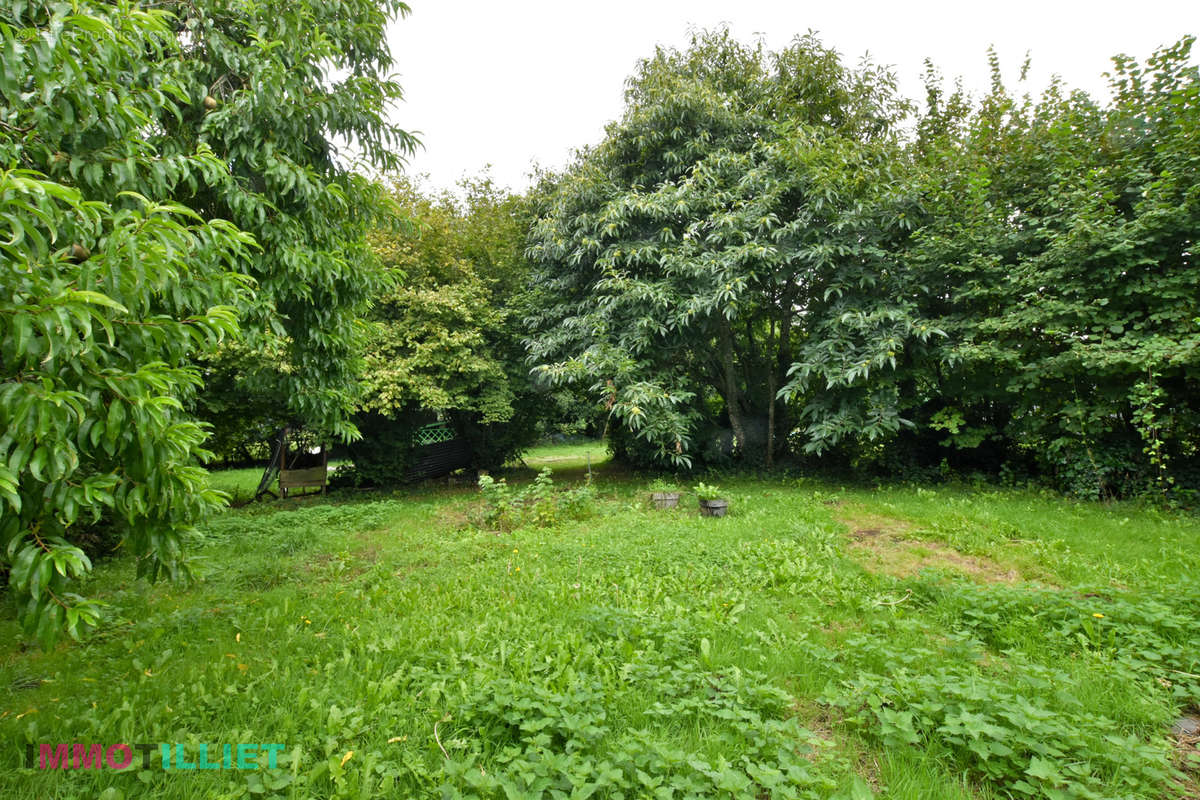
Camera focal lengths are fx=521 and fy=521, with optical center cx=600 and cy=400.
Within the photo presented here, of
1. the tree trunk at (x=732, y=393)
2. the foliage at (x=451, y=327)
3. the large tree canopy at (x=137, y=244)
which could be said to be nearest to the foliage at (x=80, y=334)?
the large tree canopy at (x=137, y=244)

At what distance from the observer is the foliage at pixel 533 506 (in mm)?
6605

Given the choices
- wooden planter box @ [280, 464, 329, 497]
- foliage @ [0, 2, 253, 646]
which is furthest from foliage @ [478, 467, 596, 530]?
wooden planter box @ [280, 464, 329, 497]

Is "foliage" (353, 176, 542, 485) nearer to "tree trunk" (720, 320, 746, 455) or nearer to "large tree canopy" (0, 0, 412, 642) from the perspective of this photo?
"tree trunk" (720, 320, 746, 455)

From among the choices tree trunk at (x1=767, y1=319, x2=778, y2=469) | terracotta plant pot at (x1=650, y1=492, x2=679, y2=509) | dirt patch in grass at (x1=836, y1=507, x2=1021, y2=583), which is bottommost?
dirt patch in grass at (x1=836, y1=507, x2=1021, y2=583)

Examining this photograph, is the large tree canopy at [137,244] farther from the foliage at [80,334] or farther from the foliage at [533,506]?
the foliage at [533,506]

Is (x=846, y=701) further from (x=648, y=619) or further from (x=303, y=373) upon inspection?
(x=303, y=373)

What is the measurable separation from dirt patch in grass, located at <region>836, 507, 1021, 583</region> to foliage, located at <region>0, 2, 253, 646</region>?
4799mm

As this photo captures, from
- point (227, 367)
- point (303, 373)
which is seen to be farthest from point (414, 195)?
point (303, 373)

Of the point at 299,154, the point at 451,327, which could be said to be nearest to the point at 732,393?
the point at 451,327

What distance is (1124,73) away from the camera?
21.2ft

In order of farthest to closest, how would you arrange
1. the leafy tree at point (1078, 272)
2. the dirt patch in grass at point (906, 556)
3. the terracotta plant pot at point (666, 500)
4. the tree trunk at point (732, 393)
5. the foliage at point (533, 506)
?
Result: the tree trunk at point (732, 393)
the terracotta plant pot at point (666, 500)
the foliage at point (533, 506)
the leafy tree at point (1078, 272)
the dirt patch in grass at point (906, 556)

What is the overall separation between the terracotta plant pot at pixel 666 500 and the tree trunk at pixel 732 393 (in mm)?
3768

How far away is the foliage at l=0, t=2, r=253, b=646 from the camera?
5.20 ft

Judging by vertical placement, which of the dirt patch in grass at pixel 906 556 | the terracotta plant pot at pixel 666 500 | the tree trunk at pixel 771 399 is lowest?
the dirt patch in grass at pixel 906 556
